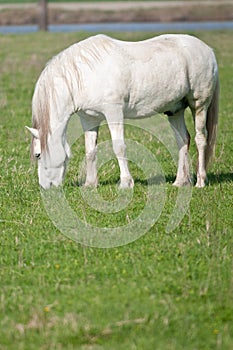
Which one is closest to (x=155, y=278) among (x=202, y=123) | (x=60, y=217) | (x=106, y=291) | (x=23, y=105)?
(x=106, y=291)

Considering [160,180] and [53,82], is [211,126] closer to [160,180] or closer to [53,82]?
[160,180]

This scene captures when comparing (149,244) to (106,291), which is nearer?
(106,291)

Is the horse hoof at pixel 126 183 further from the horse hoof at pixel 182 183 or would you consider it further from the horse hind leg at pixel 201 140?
the horse hind leg at pixel 201 140

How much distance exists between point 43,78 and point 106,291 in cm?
302

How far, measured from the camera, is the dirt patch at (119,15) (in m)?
40.7

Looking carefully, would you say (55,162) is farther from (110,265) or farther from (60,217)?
(110,265)

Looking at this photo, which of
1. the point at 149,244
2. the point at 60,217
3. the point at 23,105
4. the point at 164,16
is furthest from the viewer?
the point at 164,16

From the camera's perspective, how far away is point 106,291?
550 cm

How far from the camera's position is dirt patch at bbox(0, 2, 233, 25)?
40.7 meters

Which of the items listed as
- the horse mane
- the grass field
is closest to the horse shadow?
the grass field

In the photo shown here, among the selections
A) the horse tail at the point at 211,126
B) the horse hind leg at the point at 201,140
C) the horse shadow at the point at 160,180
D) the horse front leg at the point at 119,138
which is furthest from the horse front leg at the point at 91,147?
the horse tail at the point at 211,126

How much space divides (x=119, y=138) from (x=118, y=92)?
46cm

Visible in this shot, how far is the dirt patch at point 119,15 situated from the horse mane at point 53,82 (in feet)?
107

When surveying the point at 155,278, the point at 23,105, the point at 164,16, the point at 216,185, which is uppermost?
the point at 155,278
